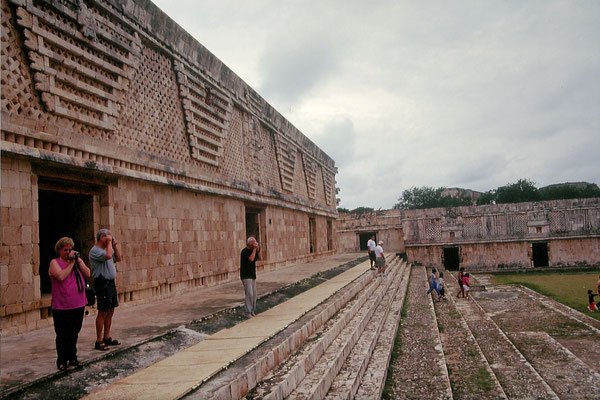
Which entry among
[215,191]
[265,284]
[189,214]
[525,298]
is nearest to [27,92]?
[189,214]

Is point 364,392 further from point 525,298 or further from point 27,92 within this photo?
point 525,298

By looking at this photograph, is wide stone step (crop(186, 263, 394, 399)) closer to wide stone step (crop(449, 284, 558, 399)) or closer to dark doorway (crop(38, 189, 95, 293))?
wide stone step (crop(449, 284, 558, 399))

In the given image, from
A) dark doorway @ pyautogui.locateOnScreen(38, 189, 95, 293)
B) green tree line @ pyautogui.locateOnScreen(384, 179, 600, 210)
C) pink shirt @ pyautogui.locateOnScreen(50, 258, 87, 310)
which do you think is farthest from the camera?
green tree line @ pyautogui.locateOnScreen(384, 179, 600, 210)

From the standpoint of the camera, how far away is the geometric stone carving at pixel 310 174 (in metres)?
16.6

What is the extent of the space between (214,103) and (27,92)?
178 inches

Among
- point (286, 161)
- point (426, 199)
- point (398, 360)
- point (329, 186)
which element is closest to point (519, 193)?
point (426, 199)

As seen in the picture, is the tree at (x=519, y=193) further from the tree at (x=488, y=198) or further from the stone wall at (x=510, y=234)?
the stone wall at (x=510, y=234)

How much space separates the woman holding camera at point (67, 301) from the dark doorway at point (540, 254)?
24.8 meters

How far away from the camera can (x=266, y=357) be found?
11.1ft

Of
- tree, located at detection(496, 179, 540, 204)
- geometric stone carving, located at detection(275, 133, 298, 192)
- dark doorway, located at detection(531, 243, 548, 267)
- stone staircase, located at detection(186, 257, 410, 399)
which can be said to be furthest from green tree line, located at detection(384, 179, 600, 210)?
stone staircase, located at detection(186, 257, 410, 399)

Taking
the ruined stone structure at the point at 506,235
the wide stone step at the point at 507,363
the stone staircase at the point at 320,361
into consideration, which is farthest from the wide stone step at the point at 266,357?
the ruined stone structure at the point at 506,235

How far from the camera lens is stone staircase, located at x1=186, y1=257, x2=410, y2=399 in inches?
117

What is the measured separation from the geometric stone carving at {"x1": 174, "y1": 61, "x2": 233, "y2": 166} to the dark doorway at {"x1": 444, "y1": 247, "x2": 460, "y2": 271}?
19167 millimetres

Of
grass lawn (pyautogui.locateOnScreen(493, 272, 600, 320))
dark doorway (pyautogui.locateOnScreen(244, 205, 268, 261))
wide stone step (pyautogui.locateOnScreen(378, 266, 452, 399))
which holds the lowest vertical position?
grass lawn (pyautogui.locateOnScreen(493, 272, 600, 320))
